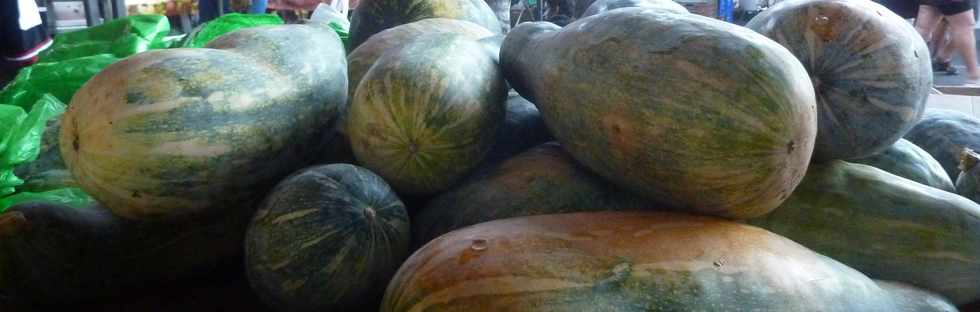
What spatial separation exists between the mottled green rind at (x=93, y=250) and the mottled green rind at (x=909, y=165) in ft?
4.16

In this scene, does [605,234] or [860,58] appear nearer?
Answer: [605,234]

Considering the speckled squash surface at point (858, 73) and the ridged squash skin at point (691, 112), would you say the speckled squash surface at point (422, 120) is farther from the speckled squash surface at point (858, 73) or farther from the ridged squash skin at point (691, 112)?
the speckled squash surface at point (858, 73)

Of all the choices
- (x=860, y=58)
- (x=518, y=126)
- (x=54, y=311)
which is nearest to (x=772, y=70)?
(x=860, y=58)

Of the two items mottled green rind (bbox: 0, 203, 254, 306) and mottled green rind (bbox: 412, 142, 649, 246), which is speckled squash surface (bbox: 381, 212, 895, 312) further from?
mottled green rind (bbox: 0, 203, 254, 306)

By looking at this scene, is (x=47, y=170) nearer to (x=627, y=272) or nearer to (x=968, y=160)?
(x=627, y=272)

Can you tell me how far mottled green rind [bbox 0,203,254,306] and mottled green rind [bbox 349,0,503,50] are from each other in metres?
1.09

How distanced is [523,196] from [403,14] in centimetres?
128

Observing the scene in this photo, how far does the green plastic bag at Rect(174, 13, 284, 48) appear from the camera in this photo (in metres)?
3.28

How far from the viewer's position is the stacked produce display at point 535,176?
3.54 feet

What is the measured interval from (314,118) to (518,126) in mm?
426

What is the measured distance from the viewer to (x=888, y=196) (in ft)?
4.29

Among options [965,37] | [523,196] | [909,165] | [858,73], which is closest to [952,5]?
[965,37]

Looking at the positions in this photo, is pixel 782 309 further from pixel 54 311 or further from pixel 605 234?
pixel 54 311

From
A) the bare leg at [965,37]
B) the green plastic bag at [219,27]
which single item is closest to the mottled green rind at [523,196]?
the green plastic bag at [219,27]
